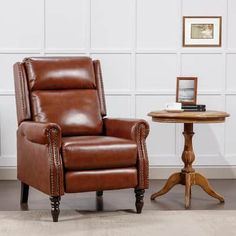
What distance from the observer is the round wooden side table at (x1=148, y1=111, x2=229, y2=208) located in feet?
12.2

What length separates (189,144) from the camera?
3.95 m

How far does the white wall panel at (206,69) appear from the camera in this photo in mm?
4820

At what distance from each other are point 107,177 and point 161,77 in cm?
168

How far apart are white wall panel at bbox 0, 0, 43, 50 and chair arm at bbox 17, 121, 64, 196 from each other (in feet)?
4.33

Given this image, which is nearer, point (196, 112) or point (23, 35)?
point (196, 112)

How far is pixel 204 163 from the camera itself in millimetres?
4871

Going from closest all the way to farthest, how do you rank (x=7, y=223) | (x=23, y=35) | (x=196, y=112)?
(x=7, y=223) < (x=196, y=112) < (x=23, y=35)

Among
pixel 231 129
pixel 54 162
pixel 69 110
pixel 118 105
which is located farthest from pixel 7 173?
pixel 231 129

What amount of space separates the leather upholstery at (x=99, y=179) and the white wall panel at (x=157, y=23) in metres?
1.69

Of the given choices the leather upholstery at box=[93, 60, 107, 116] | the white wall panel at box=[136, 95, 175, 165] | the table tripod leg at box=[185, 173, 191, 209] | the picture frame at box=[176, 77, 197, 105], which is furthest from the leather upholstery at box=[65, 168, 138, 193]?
the white wall panel at box=[136, 95, 175, 165]

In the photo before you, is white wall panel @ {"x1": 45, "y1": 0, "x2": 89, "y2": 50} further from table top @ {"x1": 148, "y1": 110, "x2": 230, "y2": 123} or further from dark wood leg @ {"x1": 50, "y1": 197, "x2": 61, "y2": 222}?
dark wood leg @ {"x1": 50, "y1": 197, "x2": 61, "y2": 222}

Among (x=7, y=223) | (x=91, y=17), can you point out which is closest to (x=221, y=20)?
(x=91, y=17)

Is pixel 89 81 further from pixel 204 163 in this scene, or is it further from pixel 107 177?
pixel 204 163

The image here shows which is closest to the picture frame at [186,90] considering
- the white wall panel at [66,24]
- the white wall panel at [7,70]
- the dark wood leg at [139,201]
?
the dark wood leg at [139,201]
